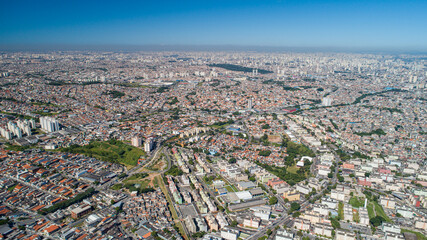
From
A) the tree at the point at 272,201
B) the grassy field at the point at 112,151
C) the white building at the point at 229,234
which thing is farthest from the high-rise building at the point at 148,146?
the white building at the point at 229,234

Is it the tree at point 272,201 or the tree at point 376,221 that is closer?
the tree at point 376,221

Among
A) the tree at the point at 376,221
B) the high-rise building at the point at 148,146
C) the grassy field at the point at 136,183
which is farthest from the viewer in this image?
the high-rise building at the point at 148,146

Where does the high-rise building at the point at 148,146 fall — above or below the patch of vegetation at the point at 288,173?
above

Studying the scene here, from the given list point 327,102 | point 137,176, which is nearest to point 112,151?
point 137,176

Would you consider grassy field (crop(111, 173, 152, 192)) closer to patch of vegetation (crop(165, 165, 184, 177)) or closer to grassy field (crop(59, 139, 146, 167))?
patch of vegetation (crop(165, 165, 184, 177))

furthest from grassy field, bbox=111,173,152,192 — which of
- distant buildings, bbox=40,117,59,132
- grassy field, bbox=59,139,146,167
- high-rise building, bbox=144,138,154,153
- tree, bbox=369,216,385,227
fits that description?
distant buildings, bbox=40,117,59,132

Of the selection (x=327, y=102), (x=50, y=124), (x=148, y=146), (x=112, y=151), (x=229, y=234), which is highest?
(x=327, y=102)

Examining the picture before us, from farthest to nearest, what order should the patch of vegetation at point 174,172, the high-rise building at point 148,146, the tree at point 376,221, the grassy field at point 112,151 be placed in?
the high-rise building at point 148,146 < the grassy field at point 112,151 < the patch of vegetation at point 174,172 < the tree at point 376,221

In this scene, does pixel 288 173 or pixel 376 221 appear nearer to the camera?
pixel 376 221

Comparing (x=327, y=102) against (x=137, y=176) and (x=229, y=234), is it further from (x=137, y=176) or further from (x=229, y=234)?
(x=229, y=234)

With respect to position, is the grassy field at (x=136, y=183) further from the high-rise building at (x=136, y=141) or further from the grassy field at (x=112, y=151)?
the high-rise building at (x=136, y=141)
